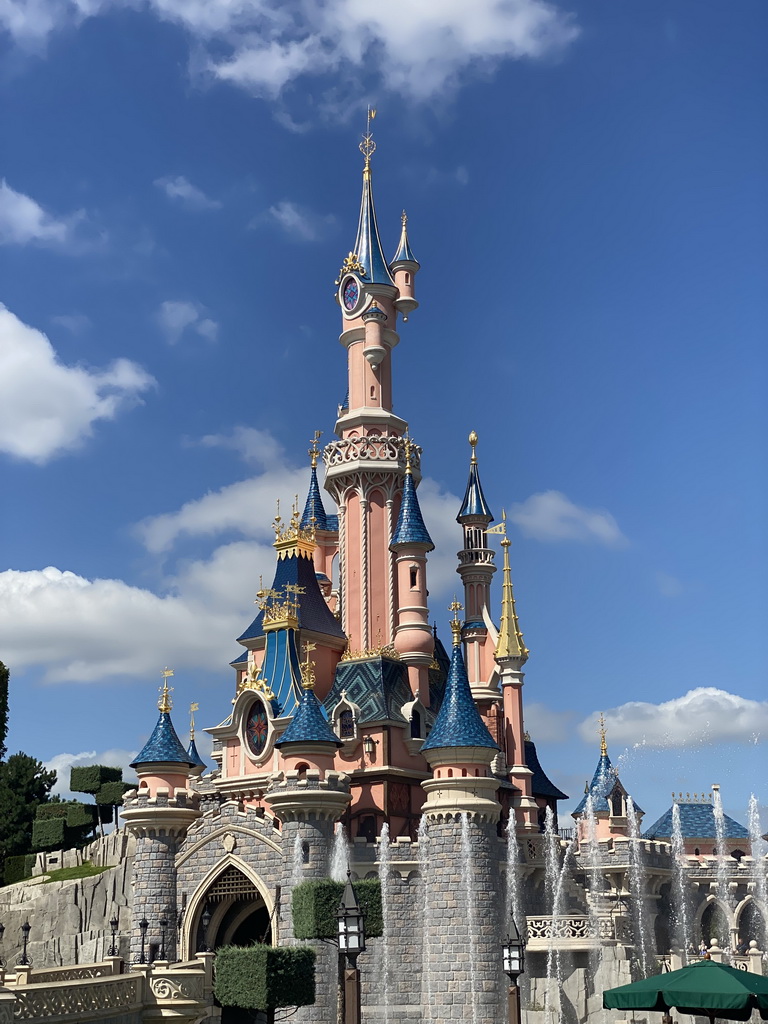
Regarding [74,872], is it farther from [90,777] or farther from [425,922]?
[425,922]

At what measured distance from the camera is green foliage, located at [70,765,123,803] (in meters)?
61.7

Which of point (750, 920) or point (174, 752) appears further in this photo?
point (750, 920)

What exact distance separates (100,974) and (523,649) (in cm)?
2699

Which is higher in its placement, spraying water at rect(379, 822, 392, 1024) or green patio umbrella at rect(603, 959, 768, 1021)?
spraying water at rect(379, 822, 392, 1024)

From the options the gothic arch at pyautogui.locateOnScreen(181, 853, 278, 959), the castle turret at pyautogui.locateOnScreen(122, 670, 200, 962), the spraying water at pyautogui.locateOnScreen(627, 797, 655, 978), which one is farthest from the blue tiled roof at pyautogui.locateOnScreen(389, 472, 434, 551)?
the spraying water at pyautogui.locateOnScreen(627, 797, 655, 978)

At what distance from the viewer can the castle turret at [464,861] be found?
112 ft

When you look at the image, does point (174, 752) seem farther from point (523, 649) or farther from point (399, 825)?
point (523, 649)

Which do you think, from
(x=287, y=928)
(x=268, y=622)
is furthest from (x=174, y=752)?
(x=287, y=928)

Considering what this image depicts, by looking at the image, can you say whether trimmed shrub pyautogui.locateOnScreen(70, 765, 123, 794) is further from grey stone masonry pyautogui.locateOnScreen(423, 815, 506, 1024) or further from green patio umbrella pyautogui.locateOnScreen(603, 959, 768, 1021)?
green patio umbrella pyautogui.locateOnScreen(603, 959, 768, 1021)

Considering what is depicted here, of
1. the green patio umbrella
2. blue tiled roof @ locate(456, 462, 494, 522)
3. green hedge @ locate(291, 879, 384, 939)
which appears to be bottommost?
the green patio umbrella

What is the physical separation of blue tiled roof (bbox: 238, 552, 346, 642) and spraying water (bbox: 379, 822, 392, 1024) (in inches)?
393

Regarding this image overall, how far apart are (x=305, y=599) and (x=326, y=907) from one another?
14.0 m

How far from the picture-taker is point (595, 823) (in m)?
52.8

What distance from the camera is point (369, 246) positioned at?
5031 cm
